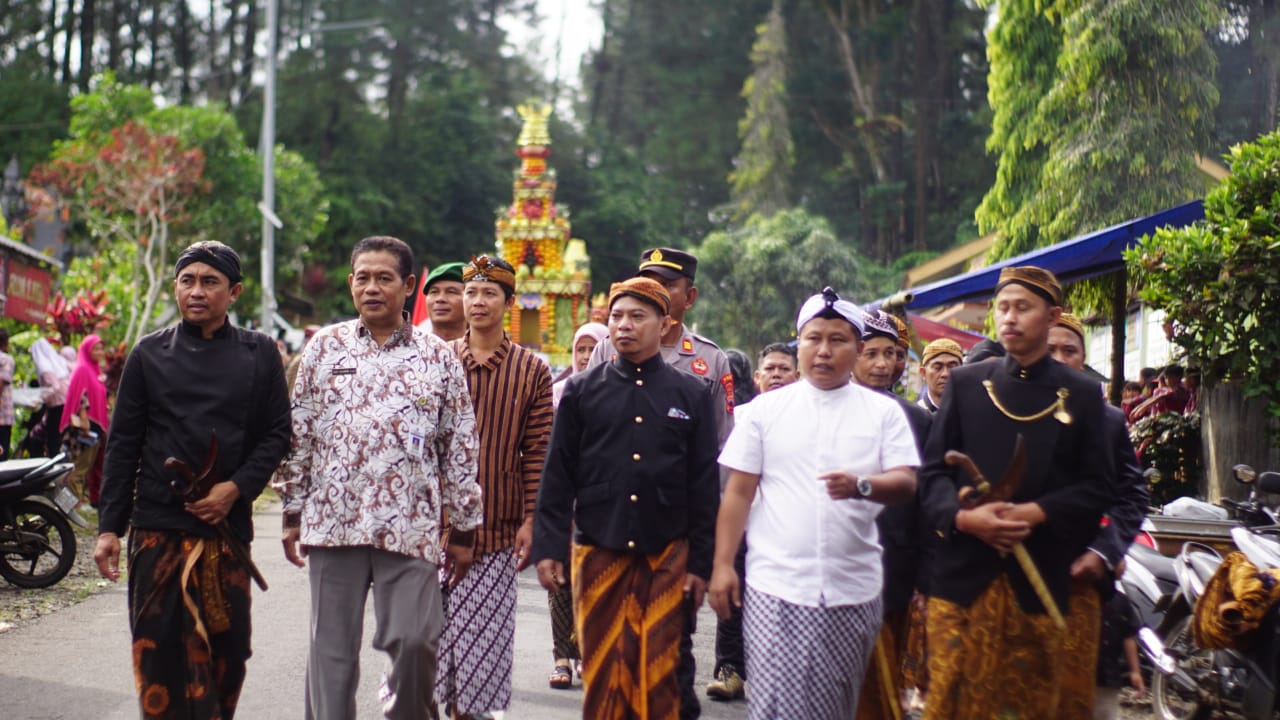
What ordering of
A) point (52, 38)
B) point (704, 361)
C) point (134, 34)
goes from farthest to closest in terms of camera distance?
1. point (134, 34)
2. point (52, 38)
3. point (704, 361)

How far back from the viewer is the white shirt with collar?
4.59 m

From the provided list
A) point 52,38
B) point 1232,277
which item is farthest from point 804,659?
point 52,38

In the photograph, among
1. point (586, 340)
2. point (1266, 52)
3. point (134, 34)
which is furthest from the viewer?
point (134, 34)

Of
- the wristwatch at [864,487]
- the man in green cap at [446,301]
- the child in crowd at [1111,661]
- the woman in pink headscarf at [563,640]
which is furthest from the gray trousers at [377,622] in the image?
the child in crowd at [1111,661]

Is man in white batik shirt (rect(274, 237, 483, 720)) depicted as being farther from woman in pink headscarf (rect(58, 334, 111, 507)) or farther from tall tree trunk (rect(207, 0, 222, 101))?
tall tree trunk (rect(207, 0, 222, 101))

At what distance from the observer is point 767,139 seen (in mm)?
47750

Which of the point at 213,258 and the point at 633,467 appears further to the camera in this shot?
the point at 213,258

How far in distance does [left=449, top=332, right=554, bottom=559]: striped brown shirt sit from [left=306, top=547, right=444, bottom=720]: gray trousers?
876 mm

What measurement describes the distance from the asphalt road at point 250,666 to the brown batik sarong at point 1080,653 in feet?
8.04

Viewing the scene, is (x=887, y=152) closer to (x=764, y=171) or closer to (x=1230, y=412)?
(x=764, y=171)

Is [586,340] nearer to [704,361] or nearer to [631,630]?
[704,361]

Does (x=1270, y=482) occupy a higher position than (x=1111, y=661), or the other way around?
(x=1270, y=482)

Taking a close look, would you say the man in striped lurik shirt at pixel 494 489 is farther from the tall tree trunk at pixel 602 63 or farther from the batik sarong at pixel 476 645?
the tall tree trunk at pixel 602 63

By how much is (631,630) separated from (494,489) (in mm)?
1182
